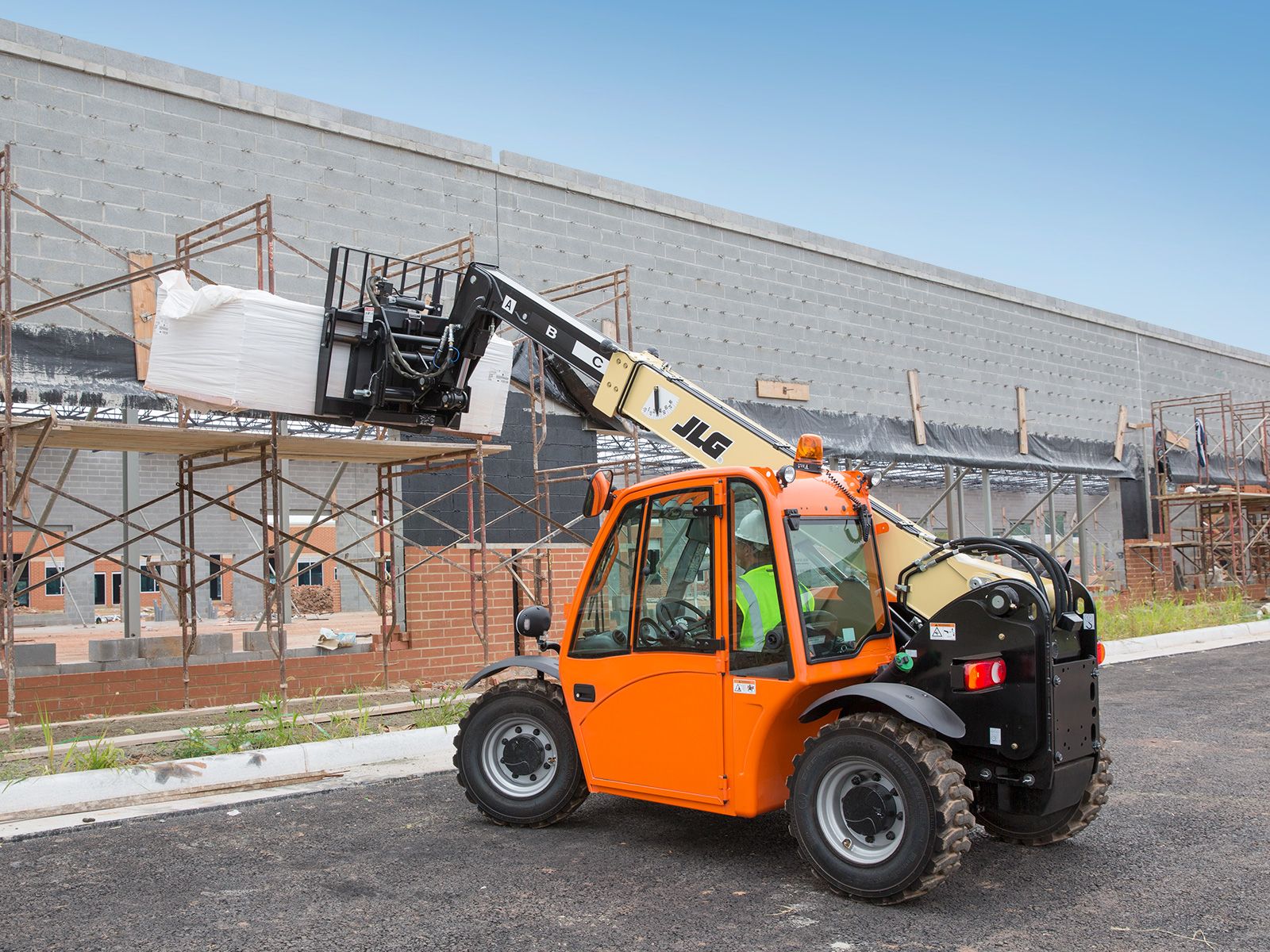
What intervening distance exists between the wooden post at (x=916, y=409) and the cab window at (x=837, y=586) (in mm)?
15354

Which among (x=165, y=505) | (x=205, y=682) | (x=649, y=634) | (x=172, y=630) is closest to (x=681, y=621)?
(x=649, y=634)

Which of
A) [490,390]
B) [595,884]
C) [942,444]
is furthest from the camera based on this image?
[942,444]

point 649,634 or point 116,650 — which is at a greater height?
point 649,634

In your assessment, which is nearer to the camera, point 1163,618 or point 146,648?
point 146,648

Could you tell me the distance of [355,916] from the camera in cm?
480

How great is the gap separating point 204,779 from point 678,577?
435 centimetres

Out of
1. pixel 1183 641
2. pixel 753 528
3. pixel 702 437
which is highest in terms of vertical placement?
pixel 702 437

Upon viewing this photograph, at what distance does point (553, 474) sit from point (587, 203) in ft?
13.8

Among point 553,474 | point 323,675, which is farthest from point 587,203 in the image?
point 323,675

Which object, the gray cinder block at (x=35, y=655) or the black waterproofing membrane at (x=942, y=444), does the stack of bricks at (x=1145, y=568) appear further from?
the gray cinder block at (x=35, y=655)

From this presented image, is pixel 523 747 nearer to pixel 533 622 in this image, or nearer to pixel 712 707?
pixel 533 622

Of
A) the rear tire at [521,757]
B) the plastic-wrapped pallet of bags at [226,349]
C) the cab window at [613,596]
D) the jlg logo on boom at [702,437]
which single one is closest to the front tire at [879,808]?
the cab window at [613,596]

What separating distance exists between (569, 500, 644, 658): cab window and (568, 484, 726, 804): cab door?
30 mm

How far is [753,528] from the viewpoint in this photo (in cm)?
543
